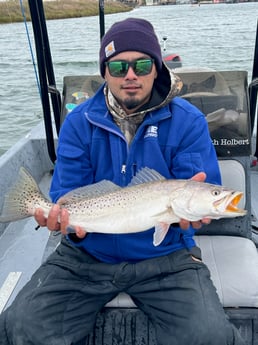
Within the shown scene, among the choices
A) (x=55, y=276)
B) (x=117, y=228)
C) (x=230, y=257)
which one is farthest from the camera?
(x=230, y=257)

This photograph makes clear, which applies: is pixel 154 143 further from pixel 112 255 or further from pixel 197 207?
pixel 112 255

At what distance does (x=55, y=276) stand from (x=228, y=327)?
1121 mm

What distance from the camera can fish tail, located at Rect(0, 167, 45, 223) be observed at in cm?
268

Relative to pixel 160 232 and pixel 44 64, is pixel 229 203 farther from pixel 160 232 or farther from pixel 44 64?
pixel 44 64

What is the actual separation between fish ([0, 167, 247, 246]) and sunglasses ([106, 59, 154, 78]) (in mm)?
662

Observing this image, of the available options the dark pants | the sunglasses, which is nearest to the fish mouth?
the dark pants

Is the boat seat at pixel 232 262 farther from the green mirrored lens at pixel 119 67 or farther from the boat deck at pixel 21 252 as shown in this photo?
the green mirrored lens at pixel 119 67

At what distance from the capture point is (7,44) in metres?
28.6

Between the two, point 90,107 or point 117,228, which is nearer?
point 117,228

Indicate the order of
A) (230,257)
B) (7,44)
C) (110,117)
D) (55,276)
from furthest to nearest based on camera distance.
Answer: (7,44), (230,257), (110,117), (55,276)

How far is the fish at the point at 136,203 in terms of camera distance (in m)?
2.36

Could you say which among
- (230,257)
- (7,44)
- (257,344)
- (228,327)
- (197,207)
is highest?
(197,207)

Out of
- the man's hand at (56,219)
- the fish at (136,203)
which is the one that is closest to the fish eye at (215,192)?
the fish at (136,203)

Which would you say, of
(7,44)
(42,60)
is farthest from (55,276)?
(7,44)
